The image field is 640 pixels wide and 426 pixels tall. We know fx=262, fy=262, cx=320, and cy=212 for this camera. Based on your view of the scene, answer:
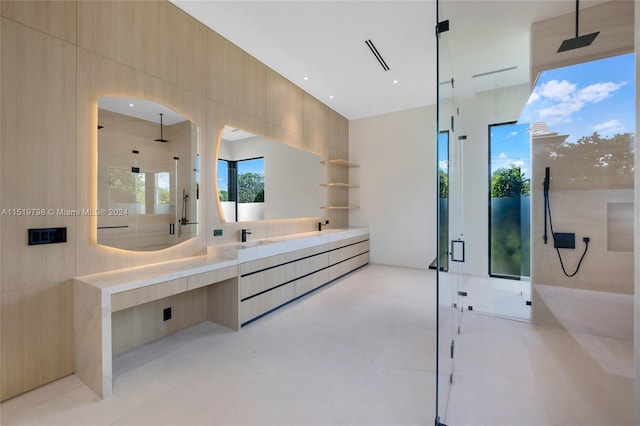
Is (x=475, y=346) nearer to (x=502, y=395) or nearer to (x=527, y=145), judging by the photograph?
(x=502, y=395)

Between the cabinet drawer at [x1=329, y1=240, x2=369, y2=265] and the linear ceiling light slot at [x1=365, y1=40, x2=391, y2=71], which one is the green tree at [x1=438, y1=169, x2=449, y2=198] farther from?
the cabinet drawer at [x1=329, y1=240, x2=369, y2=265]

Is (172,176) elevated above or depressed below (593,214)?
above

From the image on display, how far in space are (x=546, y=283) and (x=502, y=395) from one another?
1.83 metres

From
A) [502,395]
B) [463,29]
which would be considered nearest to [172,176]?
[502,395]

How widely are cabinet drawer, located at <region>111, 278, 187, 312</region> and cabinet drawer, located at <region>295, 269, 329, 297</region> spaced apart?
178 cm

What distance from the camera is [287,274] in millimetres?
3635

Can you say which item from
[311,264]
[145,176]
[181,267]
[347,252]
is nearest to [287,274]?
[311,264]

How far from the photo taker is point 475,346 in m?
2.62

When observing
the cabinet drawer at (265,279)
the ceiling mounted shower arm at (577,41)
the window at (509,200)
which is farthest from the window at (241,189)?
the ceiling mounted shower arm at (577,41)

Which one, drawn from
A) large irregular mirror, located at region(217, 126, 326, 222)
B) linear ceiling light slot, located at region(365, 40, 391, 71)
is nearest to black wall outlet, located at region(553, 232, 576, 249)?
linear ceiling light slot, located at region(365, 40, 391, 71)

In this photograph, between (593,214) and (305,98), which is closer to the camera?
(593,214)

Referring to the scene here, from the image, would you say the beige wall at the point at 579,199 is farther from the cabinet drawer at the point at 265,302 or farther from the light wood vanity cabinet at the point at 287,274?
the cabinet drawer at the point at 265,302

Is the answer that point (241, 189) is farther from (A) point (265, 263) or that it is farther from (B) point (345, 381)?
(B) point (345, 381)

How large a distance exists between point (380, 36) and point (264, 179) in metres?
2.48
